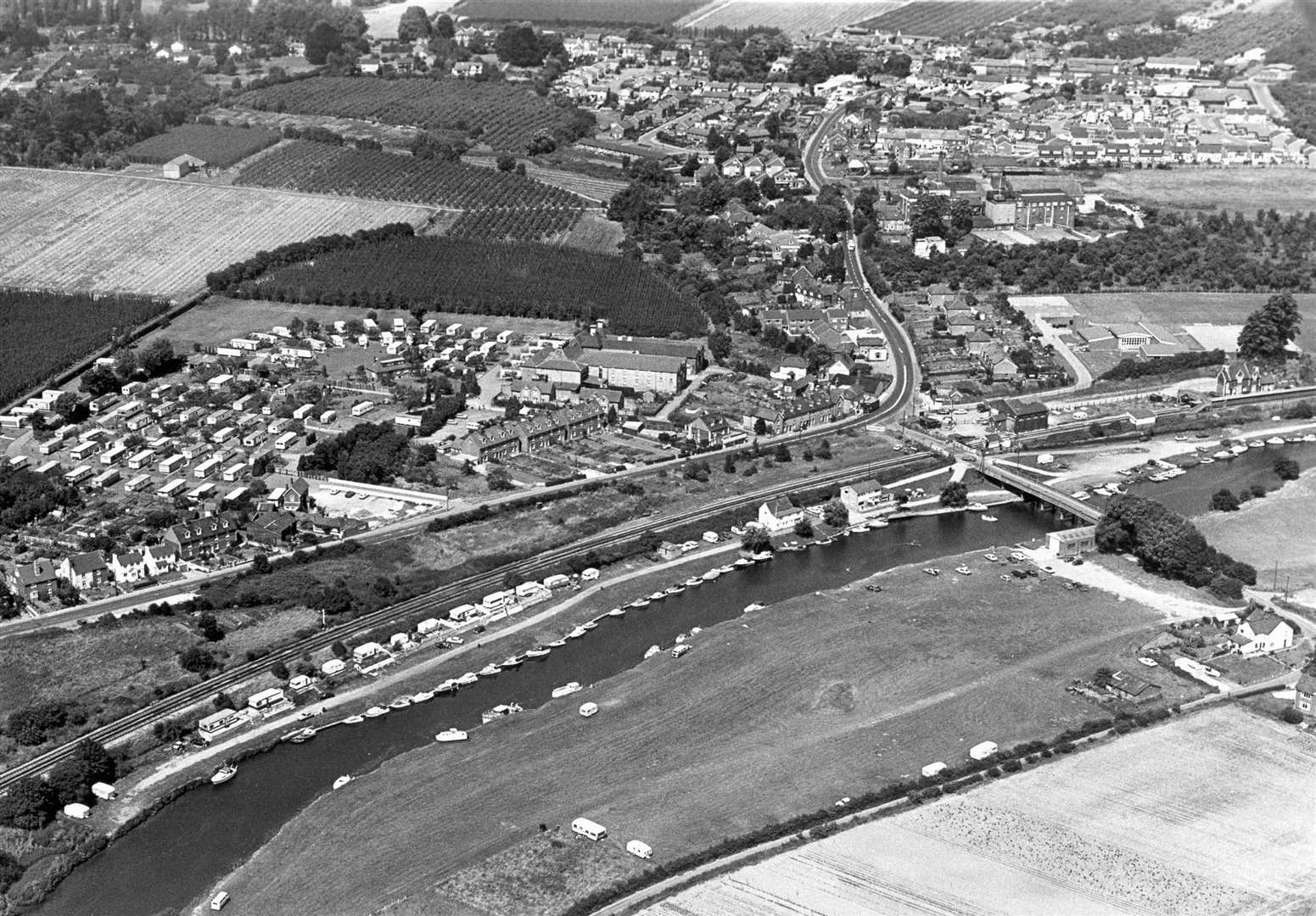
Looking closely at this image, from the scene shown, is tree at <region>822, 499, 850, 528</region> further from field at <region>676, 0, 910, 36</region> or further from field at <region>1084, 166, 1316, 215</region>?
field at <region>676, 0, 910, 36</region>

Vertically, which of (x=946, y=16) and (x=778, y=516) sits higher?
(x=946, y=16)

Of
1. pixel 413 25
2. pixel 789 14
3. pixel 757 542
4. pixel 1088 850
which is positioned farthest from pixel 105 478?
pixel 789 14

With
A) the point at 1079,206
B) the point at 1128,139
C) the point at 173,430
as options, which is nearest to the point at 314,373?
the point at 173,430

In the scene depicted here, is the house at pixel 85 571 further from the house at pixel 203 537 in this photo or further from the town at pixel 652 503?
the house at pixel 203 537

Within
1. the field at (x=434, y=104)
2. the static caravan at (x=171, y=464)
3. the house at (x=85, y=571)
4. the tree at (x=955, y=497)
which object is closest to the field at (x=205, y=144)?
the field at (x=434, y=104)

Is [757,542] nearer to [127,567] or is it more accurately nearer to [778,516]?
[778,516]

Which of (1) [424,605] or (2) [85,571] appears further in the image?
(2) [85,571]
